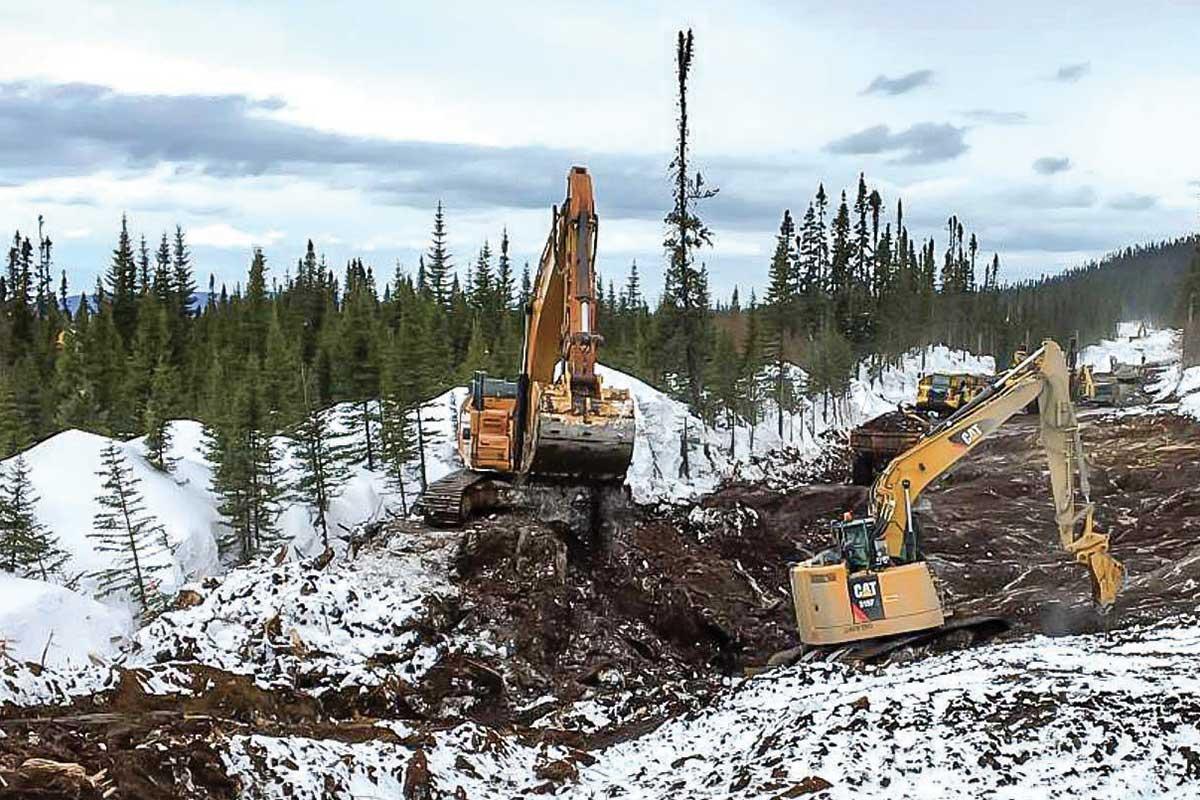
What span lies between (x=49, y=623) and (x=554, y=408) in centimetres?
966

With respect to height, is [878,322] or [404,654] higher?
[878,322]

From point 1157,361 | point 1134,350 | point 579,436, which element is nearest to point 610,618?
point 579,436

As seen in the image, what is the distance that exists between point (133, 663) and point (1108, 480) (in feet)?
96.9

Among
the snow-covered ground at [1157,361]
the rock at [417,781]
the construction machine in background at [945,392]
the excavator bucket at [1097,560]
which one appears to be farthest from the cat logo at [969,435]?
the snow-covered ground at [1157,361]

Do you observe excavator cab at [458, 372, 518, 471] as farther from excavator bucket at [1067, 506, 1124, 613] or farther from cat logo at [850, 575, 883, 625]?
excavator bucket at [1067, 506, 1124, 613]

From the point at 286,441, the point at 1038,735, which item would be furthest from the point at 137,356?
the point at 1038,735

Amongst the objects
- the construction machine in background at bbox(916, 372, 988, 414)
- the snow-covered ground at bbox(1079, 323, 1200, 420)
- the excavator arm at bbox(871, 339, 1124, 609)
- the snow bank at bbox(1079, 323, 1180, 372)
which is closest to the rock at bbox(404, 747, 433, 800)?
the excavator arm at bbox(871, 339, 1124, 609)

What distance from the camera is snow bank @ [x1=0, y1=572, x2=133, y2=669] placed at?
18750 mm

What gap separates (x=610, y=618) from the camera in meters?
18.3

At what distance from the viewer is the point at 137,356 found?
47.8m

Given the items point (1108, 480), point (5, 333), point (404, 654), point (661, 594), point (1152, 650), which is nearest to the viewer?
point (1152, 650)

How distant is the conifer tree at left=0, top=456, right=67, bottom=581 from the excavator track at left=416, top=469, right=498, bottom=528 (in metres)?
10.6

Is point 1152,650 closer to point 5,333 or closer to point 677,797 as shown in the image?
point 677,797

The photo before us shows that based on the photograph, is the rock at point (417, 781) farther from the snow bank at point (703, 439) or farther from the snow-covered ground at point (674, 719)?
the snow bank at point (703, 439)
